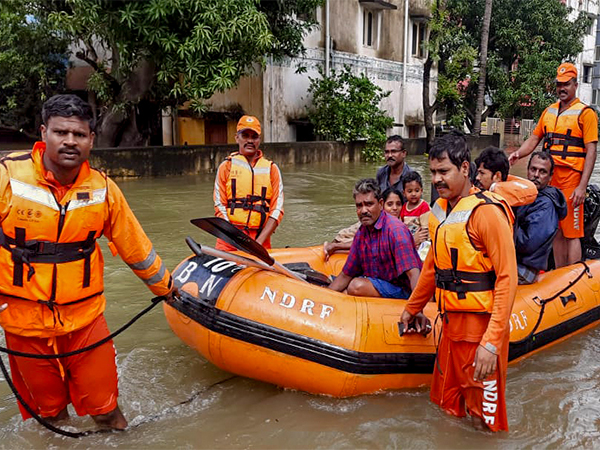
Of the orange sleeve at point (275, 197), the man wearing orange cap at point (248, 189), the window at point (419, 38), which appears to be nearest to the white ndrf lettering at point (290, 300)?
the man wearing orange cap at point (248, 189)

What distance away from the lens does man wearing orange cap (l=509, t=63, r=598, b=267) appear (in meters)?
4.72

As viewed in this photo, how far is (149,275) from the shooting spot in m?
2.77

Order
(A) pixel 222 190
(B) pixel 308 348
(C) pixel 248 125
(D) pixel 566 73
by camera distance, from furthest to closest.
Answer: (D) pixel 566 73 < (A) pixel 222 190 < (C) pixel 248 125 < (B) pixel 308 348

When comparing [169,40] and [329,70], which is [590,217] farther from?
[329,70]

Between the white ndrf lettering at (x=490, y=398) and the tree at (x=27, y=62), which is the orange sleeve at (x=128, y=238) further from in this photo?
the tree at (x=27, y=62)

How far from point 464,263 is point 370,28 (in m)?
17.1

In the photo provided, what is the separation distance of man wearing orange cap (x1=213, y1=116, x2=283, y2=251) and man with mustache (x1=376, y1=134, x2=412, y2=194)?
1.04 m

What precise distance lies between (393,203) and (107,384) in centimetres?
265

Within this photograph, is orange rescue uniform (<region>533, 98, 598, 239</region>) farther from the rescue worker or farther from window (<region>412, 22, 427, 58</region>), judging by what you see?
window (<region>412, 22, 427, 58</region>)

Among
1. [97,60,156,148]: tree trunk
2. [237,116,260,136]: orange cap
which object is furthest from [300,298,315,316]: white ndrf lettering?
[97,60,156,148]: tree trunk

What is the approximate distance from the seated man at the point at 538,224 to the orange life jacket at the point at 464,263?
1267 millimetres

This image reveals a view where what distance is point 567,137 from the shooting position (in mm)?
4840

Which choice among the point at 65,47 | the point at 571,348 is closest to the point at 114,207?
the point at 571,348

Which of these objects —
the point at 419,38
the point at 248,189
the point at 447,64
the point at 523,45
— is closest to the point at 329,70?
the point at 447,64
